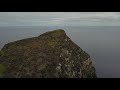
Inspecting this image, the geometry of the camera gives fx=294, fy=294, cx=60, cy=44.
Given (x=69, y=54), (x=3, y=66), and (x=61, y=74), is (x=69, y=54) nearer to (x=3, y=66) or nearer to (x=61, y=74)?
(x=61, y=74)
